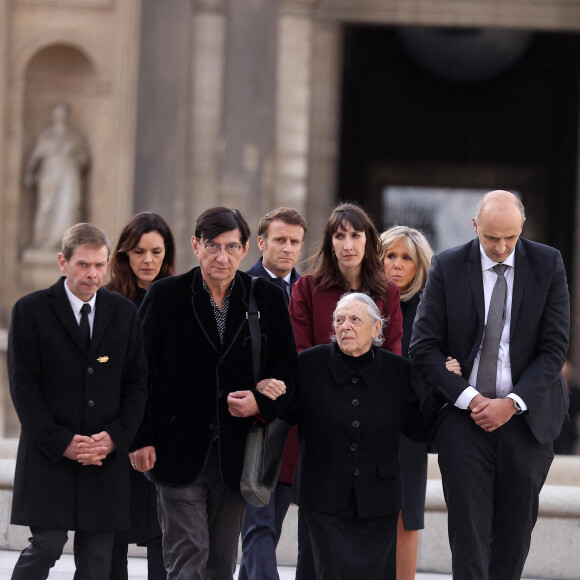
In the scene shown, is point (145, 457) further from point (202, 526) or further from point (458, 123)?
point (458, 123)

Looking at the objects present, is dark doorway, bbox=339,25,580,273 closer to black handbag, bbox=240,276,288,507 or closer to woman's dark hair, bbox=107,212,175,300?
woman's dark hair, bbox=107,212,175,300

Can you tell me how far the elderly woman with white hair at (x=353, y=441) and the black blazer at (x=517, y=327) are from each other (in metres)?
0.20

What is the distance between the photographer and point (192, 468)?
499 centimetres

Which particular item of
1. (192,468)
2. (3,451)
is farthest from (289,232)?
(3,451)

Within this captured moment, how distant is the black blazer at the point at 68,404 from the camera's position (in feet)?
16.5

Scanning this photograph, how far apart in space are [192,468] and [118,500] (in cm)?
37

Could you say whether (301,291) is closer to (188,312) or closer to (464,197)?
(188,312)

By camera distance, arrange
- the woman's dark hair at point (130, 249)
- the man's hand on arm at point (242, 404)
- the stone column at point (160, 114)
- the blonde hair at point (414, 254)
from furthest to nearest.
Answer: the stone column at point (160, 114)
the blonde hair at point (414, 254)
the woman's dark hair at point (130, 249)
the man's hand on arm at point (242, 404)

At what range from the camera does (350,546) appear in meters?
5.18

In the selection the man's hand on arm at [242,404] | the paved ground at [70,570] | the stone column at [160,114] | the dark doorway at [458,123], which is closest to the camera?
the man's hand on arm at [242,404]

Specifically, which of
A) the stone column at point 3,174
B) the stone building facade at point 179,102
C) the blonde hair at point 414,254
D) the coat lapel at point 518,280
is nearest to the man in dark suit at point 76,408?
the coat lapel at point 518,280

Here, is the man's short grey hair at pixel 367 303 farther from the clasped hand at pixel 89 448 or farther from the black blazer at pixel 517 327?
the clasped hand at pixel 89 448

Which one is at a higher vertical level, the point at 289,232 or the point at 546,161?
the point at 546,161

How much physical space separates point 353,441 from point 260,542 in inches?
35.4
